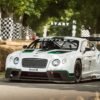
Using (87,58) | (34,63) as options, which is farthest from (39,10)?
(34,63)

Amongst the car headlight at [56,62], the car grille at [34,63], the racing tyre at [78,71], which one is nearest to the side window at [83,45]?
the racing tyre at [78,71]

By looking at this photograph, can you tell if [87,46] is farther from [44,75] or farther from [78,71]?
[44,75]

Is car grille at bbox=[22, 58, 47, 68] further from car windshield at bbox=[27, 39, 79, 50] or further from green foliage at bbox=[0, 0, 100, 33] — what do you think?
green foliage at bbox=[0, 0, 100, 33]

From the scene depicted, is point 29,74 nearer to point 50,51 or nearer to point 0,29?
point 50,51

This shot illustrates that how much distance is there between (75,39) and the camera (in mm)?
21375

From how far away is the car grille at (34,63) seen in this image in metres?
19.5

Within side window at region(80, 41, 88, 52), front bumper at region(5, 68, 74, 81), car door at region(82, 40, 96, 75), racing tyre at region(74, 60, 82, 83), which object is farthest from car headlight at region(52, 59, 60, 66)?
side window at region(80, 41, 88, 52)

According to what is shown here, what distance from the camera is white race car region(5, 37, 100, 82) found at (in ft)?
64.0

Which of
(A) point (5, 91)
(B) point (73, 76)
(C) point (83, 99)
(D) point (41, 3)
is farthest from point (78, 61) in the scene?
(D) point (41, 3)

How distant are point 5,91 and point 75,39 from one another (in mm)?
5079

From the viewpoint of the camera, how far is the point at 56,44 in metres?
21.1

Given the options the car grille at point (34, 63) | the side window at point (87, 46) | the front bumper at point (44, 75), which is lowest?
the front bumper at point (44, 75)

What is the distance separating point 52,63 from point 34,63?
0.55 metres

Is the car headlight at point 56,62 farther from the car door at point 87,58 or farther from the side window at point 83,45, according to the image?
the side window at point 83,45
